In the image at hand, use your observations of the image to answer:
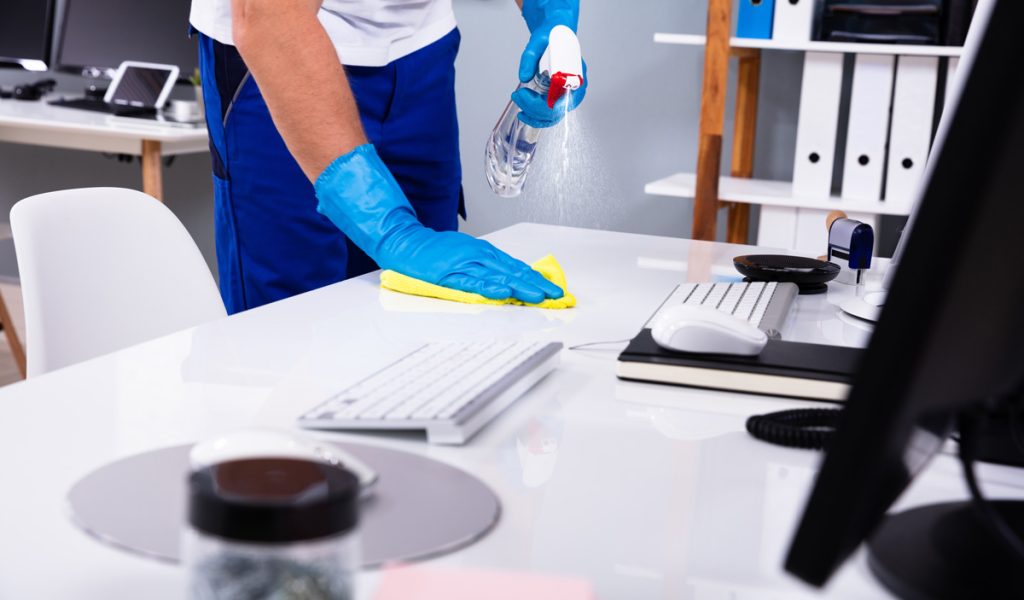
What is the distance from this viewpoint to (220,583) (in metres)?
0.38

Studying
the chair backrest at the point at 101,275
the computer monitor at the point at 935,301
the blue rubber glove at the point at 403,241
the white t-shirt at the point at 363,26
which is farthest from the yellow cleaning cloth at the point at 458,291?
the computer monitor at the point at 935,301

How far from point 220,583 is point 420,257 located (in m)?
0.89

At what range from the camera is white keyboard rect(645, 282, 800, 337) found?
3.64ft

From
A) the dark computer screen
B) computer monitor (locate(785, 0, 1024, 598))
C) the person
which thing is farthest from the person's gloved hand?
the dark computer screen

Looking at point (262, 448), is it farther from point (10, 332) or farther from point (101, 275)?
point (10, 332)

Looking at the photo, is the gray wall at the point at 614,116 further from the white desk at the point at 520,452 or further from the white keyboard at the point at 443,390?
the white keyboard at the point at 443,390

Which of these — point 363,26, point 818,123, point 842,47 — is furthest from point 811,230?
point 363,26

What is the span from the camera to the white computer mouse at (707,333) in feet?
2.96

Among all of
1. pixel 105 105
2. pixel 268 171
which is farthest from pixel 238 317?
pixel 105 105

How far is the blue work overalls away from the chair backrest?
183 millimetres

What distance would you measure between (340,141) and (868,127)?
5.76 ft

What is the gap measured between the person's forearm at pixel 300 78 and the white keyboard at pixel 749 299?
1.46 ft

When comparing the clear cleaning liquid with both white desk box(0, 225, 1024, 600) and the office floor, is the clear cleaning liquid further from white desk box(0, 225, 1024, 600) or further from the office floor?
the office floor

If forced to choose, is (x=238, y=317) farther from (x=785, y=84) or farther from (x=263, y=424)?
(x=785, y=84)
